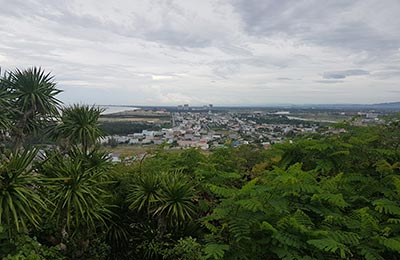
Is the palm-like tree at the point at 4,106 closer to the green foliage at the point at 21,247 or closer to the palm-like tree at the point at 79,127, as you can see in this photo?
the palm-like tree at the point at 79,127

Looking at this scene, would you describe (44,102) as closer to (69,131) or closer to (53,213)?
(69,131)

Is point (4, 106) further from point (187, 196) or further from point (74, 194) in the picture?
point (187, 196)

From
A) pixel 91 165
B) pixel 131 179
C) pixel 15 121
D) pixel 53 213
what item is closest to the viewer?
pixel 53 213

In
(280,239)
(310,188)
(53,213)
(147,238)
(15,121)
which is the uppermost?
(15,121)

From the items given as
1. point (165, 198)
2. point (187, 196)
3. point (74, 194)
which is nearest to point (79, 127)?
point (74, 194)

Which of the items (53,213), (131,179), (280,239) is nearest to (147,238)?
(131,179)

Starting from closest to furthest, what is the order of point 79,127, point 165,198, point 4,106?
1. point 165,198
2. point 4,106
3. point 79,127
